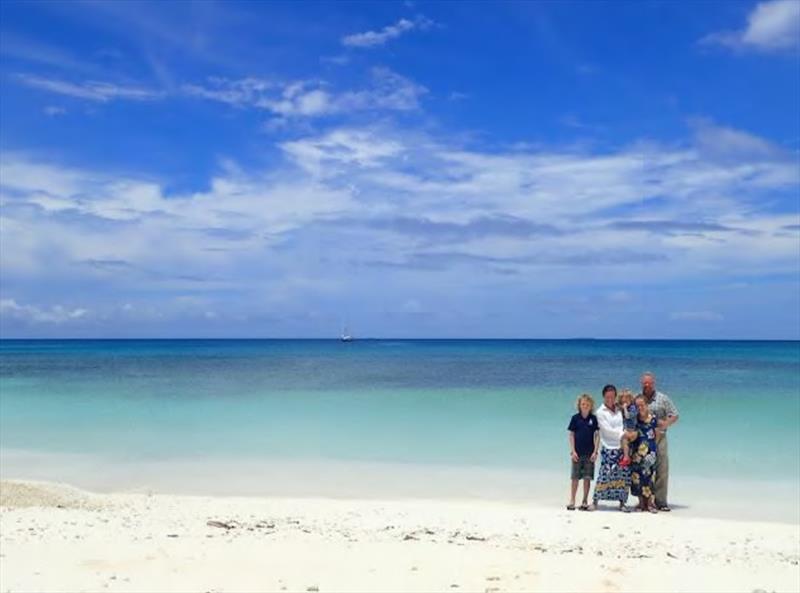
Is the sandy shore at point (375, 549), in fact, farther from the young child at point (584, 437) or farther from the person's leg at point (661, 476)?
the young child at point (584, 437)

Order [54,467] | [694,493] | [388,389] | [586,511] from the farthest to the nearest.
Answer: [388,389] < [54,467] < [694,493] < [586,511]

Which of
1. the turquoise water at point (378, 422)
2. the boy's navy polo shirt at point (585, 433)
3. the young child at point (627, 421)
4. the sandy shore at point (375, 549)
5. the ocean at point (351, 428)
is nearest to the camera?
the sandy shore at point (375, 549)

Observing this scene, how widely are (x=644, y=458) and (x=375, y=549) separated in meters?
3.72

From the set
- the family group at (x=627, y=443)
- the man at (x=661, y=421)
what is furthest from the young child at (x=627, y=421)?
the man at (x=661, y=421)

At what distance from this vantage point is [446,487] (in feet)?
35.7

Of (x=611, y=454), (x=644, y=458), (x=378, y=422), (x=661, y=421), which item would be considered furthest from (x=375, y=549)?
(x=378, y=422)

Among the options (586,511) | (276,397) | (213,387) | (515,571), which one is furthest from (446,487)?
(213,387)

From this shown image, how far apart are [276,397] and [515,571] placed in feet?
63.1

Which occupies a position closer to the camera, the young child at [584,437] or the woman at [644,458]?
the woman at [644,458]

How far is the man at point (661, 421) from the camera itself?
8.83 meters

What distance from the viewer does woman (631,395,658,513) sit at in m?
8.80

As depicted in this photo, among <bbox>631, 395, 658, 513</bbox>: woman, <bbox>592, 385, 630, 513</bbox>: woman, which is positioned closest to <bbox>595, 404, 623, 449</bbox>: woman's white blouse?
<bbox>592, 385, 630, 513</bbox>: woman

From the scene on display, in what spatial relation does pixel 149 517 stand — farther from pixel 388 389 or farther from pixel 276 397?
pixel 388 389

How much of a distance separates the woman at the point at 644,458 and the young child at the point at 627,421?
0.06 m
